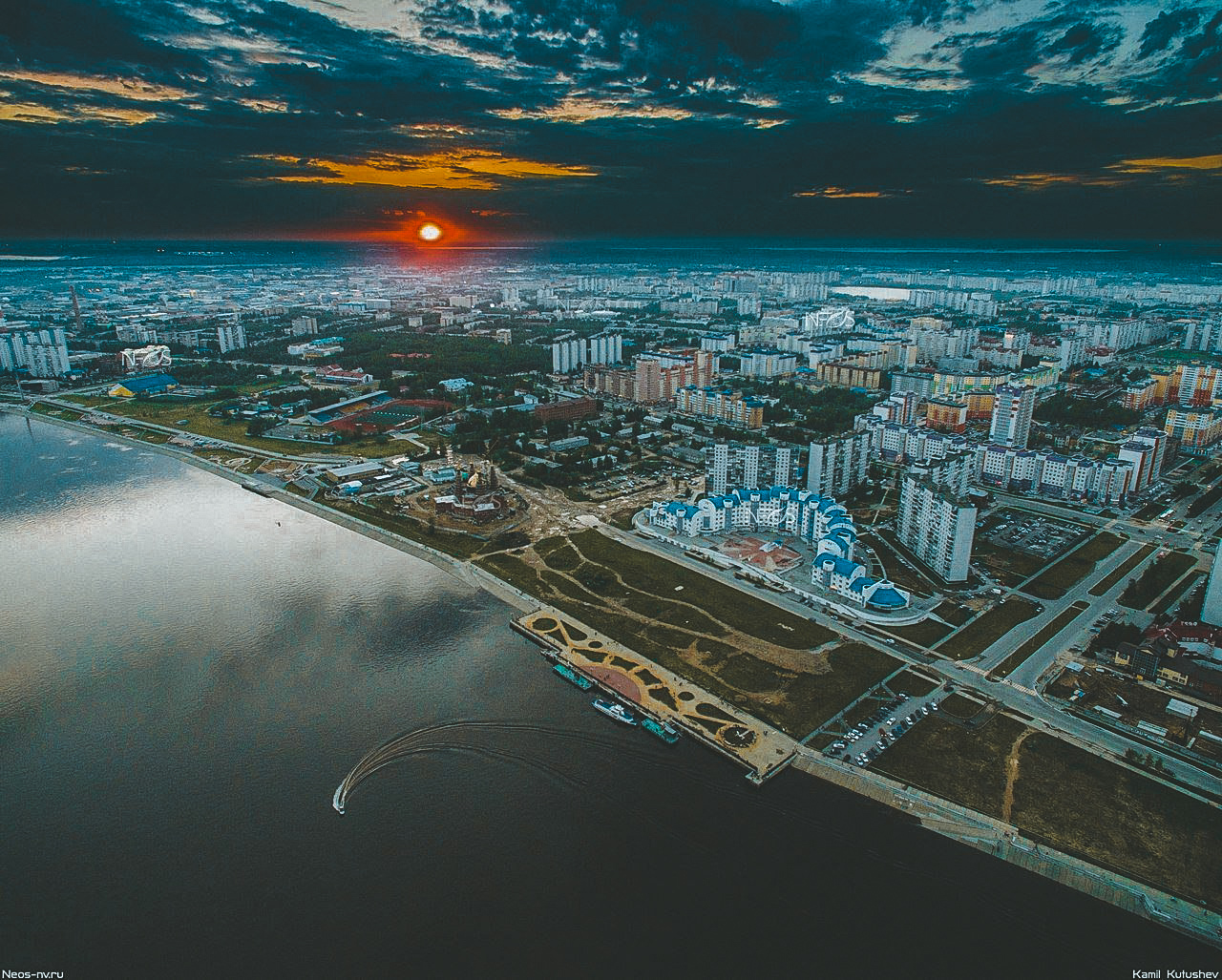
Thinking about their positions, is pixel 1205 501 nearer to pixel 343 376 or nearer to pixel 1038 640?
pixel 1038 640

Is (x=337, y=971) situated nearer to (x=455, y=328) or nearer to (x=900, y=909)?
(x=900, y=909)

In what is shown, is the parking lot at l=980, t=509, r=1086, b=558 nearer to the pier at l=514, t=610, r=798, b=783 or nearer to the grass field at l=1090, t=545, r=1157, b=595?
the grass field at l=1090, t=545, r=1157, b=595

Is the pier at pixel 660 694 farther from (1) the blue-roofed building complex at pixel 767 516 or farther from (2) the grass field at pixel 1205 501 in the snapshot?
(2) the grass field at pixel 1205 501

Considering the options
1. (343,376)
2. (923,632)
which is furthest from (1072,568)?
(343,376)

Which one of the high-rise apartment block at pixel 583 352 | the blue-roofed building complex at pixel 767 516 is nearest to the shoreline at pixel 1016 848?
the blue-roofed building complex at pixel 767 516

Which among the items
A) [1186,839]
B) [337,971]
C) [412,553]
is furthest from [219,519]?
[1186,839]

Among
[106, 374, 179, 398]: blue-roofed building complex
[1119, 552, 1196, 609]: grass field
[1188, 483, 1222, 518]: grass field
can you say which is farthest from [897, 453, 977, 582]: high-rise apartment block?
[106, 374, 179, 398]: blue-roofed building complex

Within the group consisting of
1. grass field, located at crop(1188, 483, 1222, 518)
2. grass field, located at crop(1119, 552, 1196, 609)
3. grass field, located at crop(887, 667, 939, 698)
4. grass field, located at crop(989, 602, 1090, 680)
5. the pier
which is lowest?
the pier
